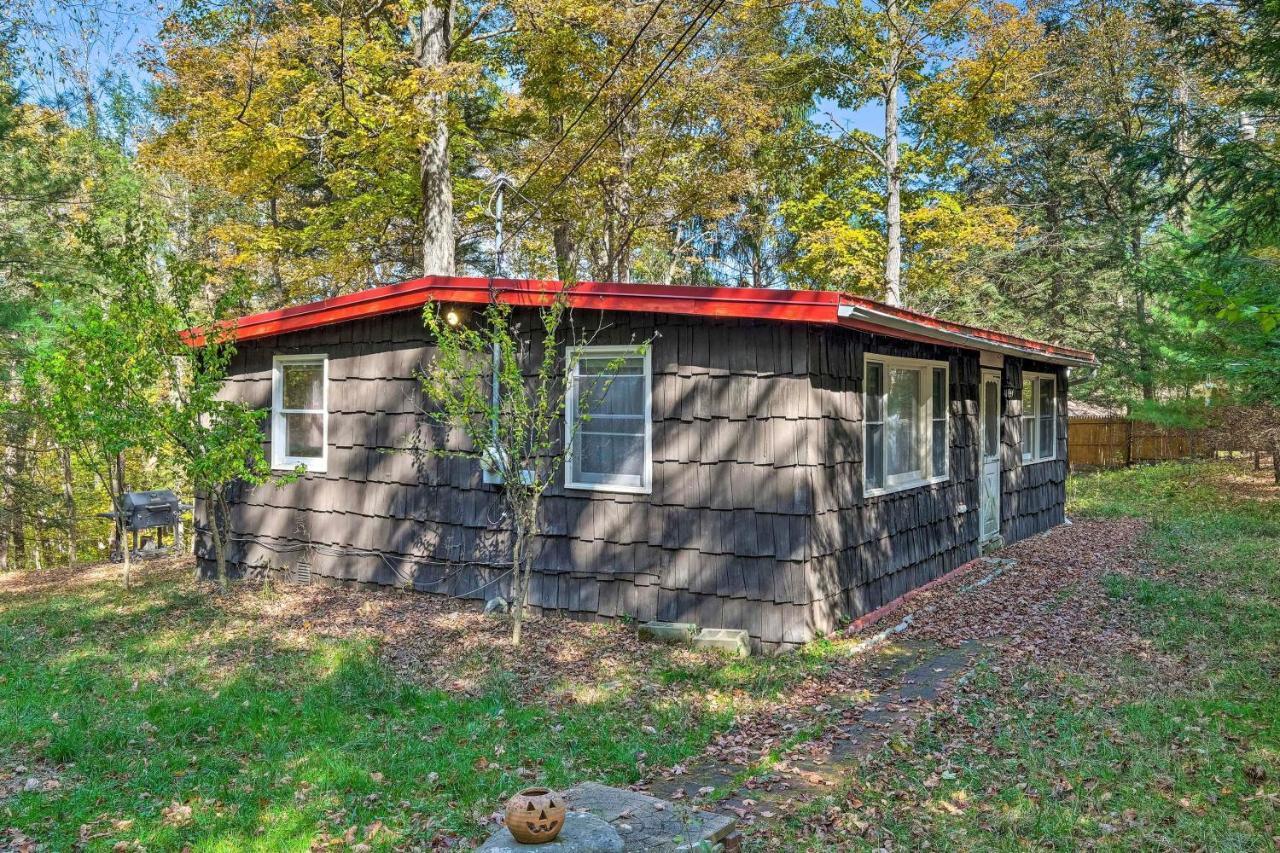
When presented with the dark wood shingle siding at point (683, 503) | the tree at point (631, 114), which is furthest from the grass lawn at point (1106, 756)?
the tree at point (631, 114)

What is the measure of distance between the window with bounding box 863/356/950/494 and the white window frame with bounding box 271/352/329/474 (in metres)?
5.53

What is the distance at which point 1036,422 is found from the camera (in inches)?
486

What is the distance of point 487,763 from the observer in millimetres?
4293

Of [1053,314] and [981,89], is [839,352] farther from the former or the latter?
[1053,314]

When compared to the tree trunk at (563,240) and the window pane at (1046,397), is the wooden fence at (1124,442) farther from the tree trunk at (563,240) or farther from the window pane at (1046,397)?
the tree trunk at (563,240)

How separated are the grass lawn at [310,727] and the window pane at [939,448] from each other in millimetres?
3523

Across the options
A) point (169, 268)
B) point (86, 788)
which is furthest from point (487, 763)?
point (169, 268)

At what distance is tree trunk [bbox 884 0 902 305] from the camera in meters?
17.0

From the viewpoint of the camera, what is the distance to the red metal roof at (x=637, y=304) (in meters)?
5.96

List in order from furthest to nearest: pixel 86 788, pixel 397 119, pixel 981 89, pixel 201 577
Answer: pixel 981 89
pixel 397 119
pixel 201 577
pixel 86 788

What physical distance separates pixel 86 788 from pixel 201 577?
6.10 m

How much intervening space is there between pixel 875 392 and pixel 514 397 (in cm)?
339

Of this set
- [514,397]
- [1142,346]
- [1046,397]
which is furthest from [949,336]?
[1142,346]

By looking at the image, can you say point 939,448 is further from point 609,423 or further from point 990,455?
point 609,423
